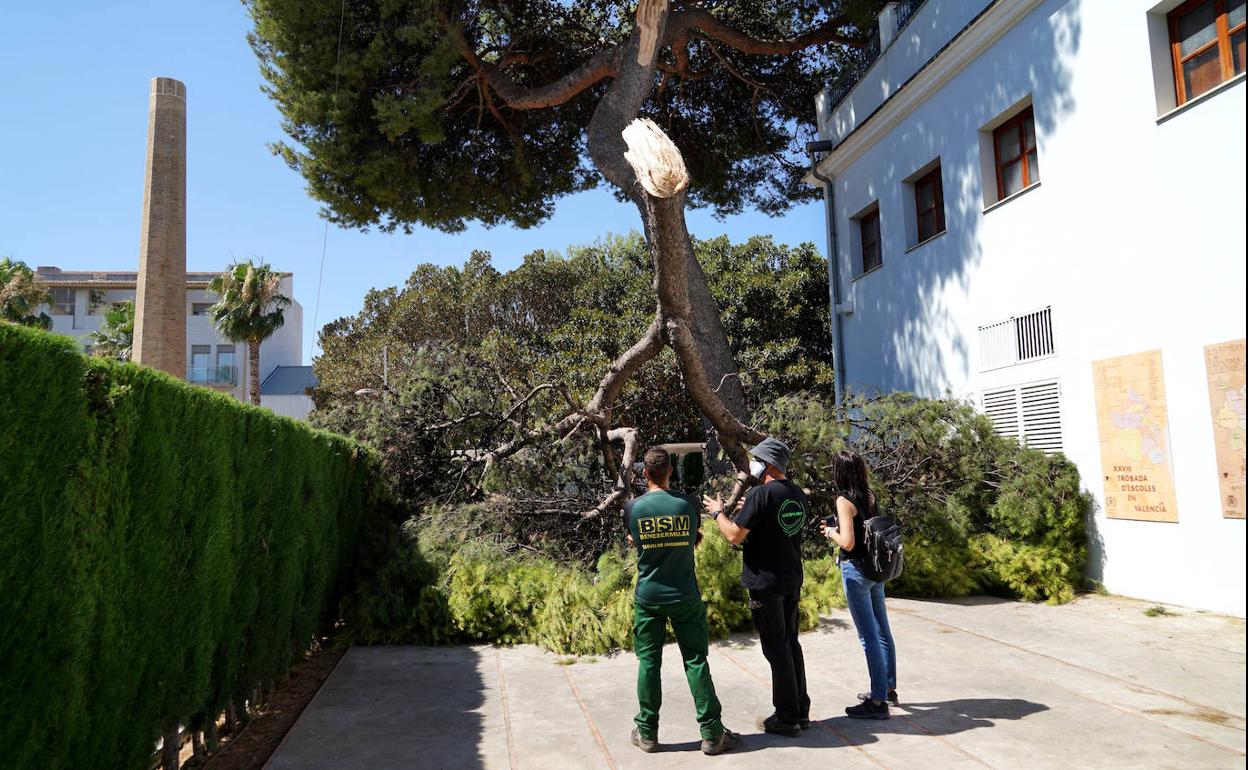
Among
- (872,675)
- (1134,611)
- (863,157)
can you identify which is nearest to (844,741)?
(872,675)

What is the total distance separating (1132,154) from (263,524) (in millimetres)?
8684

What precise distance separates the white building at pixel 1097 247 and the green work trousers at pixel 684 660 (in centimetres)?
554

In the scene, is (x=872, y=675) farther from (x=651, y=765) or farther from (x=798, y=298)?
(x=798, y=298)

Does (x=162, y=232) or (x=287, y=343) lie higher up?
(x=287, y=343)

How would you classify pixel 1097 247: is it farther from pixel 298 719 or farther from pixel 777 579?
pixel 298 719

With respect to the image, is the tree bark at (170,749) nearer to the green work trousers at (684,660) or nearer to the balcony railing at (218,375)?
the green work trousers at (684,660)

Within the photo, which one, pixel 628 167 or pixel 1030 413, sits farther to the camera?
pixel 628 167

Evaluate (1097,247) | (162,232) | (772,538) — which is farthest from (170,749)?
(162,232)

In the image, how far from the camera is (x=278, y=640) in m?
5.80

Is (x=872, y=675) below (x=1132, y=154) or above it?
below

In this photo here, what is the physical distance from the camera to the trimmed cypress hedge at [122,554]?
2.77 m

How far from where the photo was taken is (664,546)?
4582 mm

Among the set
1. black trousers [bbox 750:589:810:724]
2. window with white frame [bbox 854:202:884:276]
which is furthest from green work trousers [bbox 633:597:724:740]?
window with white frame [bbox 854:202:884:276]

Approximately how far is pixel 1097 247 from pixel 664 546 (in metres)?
6.80
